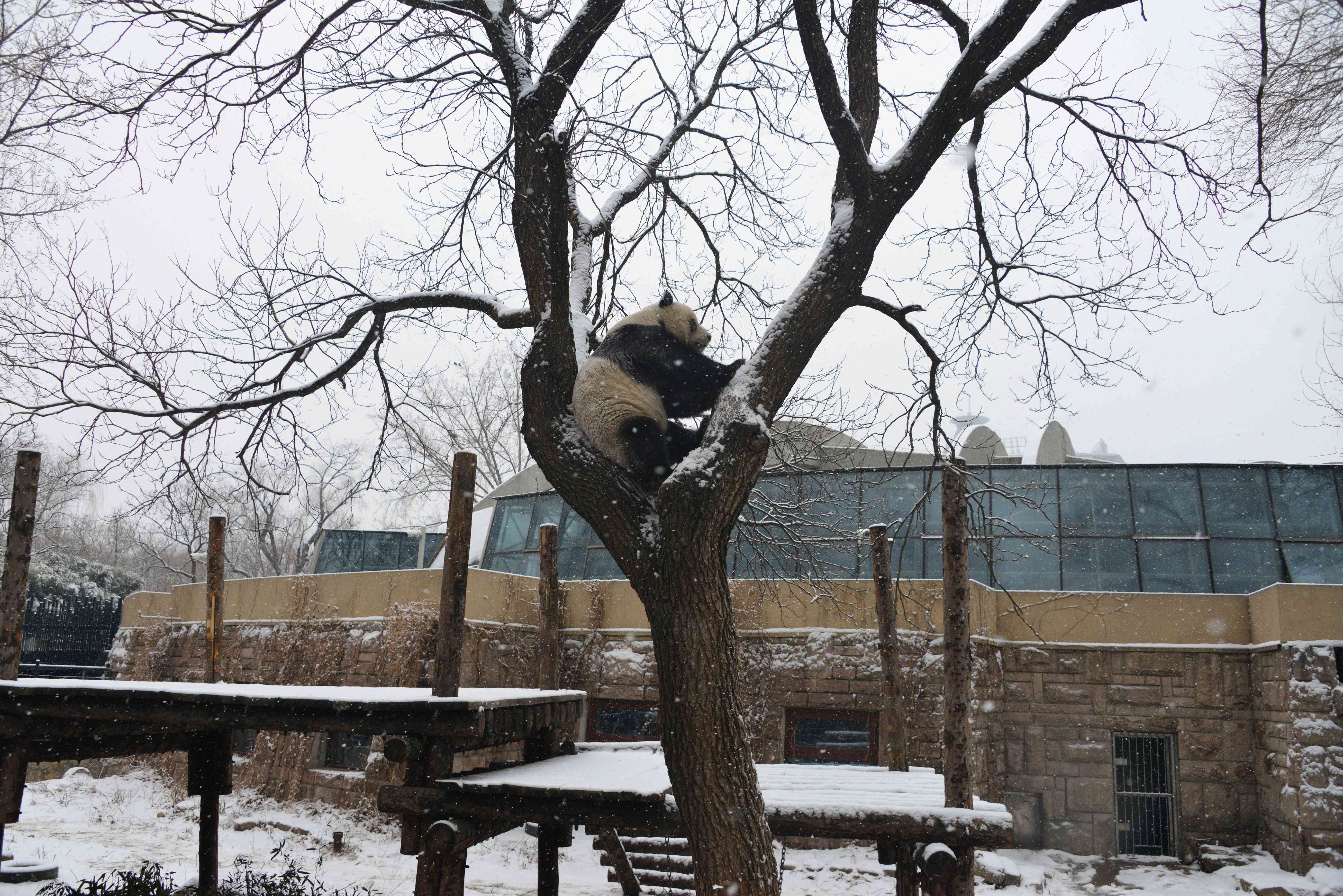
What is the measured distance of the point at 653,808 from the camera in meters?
4.85

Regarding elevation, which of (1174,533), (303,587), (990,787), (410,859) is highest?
(1174,533)

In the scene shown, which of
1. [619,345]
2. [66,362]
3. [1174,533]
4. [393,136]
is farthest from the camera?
[1174,533]

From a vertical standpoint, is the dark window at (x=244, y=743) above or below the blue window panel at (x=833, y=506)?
below

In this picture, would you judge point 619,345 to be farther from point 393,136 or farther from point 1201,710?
point 1201,710

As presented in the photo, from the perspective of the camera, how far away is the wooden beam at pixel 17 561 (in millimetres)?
6668

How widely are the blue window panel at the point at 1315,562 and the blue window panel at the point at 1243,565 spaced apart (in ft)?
0.56

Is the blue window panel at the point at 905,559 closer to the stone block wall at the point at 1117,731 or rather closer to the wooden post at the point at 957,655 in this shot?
the stone block wall at the point at 1117,731

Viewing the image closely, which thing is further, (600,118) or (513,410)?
(513,410)

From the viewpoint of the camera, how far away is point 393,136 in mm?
5828

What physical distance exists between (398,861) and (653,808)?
21.7ft

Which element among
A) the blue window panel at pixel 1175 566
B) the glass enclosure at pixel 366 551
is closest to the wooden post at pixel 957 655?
the blue window panel at pixel 1175 566

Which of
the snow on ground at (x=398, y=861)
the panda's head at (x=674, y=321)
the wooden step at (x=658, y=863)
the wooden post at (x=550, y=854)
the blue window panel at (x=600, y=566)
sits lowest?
the snow on ground at (x=398, y=861)

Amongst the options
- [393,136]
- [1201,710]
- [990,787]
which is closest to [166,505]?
[393,136]

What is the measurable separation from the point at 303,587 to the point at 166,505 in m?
5.05
